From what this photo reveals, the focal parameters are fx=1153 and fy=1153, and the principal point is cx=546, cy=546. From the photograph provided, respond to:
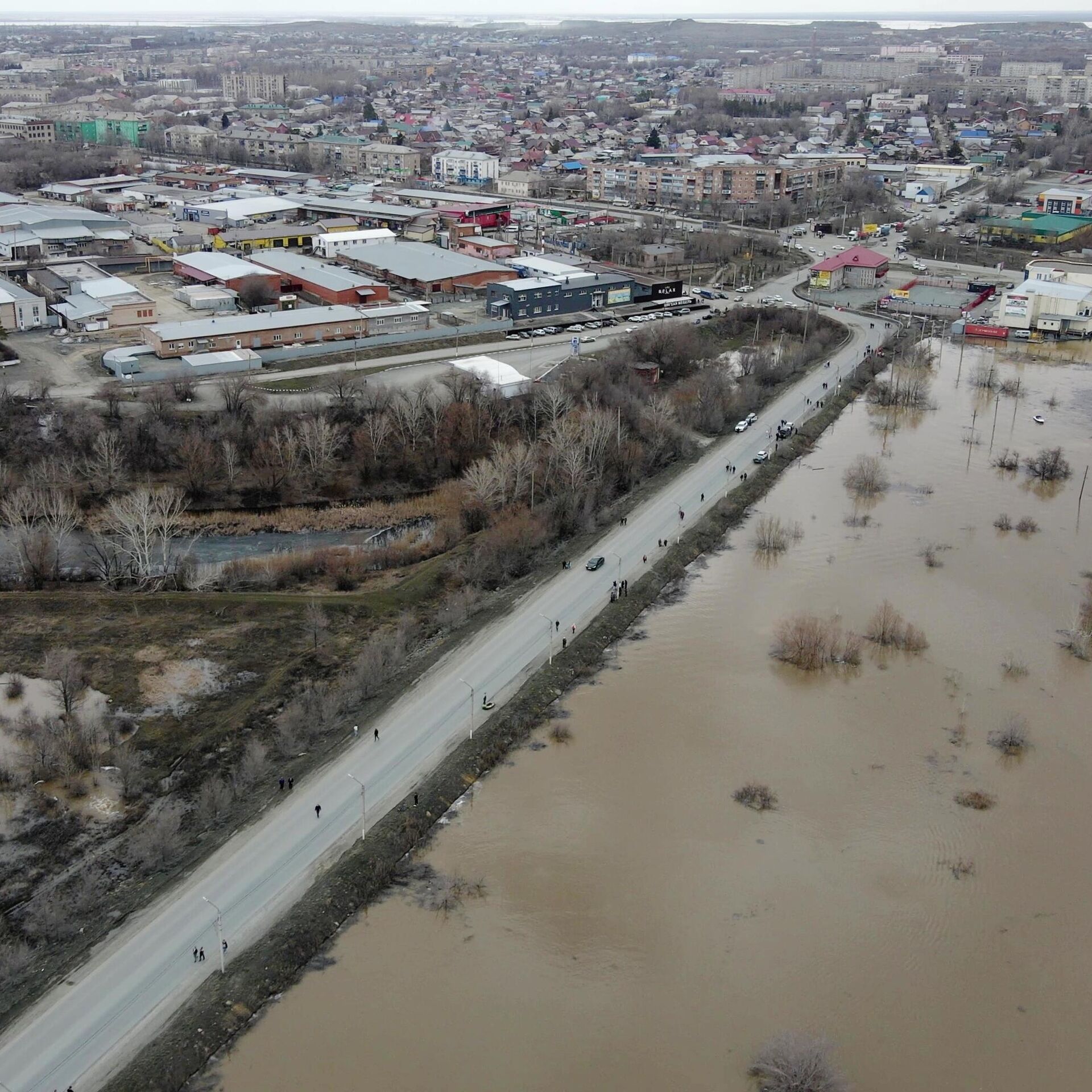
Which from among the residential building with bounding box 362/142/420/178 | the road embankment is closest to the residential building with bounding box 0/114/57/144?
the residential building with bounding box 362/142/420/178

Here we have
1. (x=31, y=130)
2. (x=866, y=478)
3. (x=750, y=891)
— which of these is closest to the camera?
(x=750, y=891)

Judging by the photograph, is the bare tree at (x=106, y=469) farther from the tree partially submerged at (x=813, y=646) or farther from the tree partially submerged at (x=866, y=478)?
the tree partially submerged at (x=866, y=478)

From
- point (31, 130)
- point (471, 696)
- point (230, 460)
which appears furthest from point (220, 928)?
point (31, 130)

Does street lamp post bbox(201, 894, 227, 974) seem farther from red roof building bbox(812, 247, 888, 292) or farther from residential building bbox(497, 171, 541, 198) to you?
residential building bbox(497, 171, 541, 198)

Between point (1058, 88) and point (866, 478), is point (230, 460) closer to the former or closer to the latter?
point (866, 478)

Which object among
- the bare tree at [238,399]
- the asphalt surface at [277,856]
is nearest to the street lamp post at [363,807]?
the asphalt surface at [277,856]

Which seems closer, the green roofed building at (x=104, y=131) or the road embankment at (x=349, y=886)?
the road embankment at (x=349, y=886)
